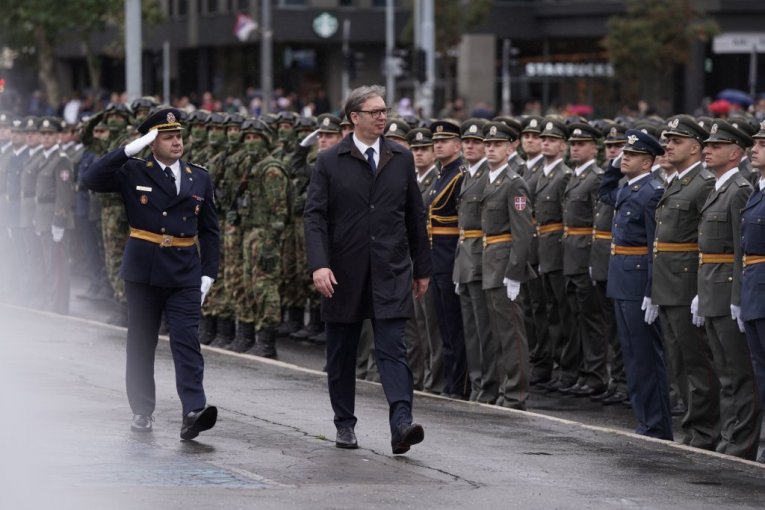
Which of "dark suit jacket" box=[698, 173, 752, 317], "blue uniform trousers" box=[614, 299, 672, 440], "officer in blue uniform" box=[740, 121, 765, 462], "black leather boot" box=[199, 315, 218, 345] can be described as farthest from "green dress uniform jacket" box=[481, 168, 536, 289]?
"black leather boot" box=[199, 315, 218, 345]

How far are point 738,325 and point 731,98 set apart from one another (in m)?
22.8

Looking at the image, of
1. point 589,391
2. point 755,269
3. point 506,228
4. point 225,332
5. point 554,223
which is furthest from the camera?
point 225,332

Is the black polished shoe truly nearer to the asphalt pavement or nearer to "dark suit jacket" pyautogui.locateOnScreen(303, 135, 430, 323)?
the asphalt pavement

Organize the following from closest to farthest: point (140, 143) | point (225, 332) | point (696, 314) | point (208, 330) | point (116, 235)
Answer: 1. point (140, 143)
2. point (696, 314)
3. point (225, 332)
4. point (208, 330)
5. point (116, 235)

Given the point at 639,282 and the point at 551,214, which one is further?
the point at 551,214

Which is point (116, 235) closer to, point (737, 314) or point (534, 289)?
point (534, 289)

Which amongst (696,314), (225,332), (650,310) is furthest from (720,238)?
(225,332)

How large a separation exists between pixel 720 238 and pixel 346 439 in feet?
9.27

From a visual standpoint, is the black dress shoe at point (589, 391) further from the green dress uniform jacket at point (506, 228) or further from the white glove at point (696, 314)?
the white glove at point (696, 314)

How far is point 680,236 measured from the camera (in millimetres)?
12289

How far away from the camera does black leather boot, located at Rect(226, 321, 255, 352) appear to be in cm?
1723

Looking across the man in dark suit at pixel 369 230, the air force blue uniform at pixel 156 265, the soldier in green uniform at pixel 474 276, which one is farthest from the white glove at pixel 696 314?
the air force blue uniform at pixel 156 265

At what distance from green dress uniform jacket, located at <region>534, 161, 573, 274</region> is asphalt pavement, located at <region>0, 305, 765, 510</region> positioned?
2339 mm

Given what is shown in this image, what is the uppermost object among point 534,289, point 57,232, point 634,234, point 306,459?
point 634,234
